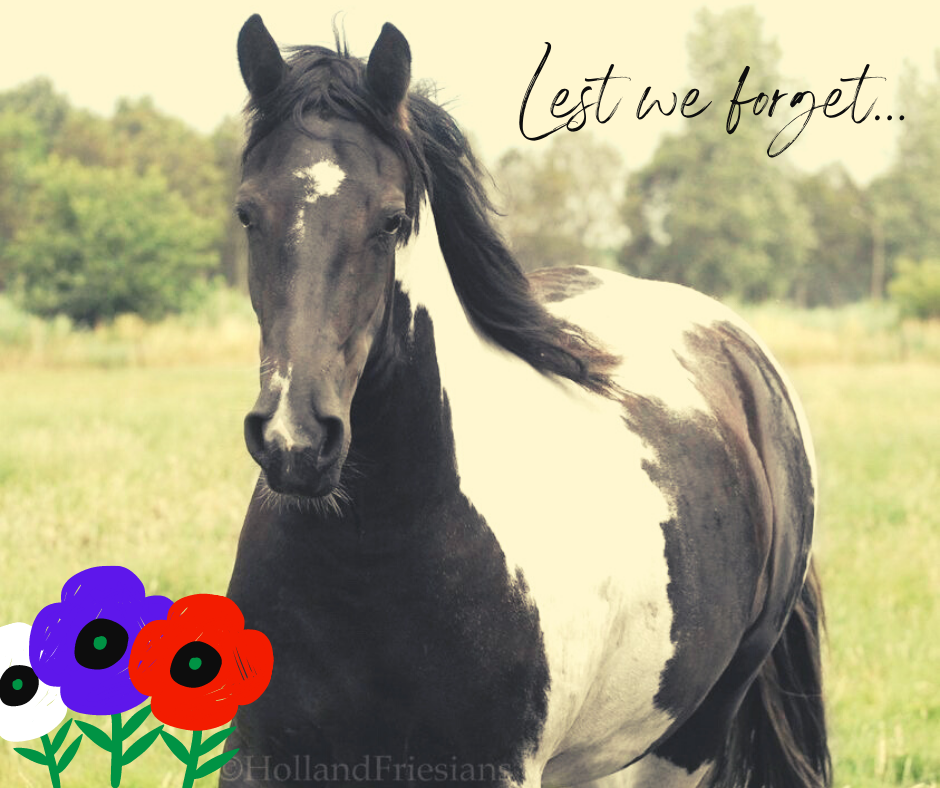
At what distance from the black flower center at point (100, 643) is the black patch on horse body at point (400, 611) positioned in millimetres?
527

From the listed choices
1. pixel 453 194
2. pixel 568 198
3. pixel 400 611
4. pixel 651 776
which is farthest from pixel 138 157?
pixel 400 611

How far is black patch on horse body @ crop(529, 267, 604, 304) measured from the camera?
357 cm

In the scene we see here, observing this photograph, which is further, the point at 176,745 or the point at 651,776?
the point at 651,776

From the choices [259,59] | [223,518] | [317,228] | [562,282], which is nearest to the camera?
[317,228]

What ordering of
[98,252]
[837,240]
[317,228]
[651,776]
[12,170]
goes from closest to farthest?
[317,228] → [651,776] → [98,252] → [12,170] → [837,240]

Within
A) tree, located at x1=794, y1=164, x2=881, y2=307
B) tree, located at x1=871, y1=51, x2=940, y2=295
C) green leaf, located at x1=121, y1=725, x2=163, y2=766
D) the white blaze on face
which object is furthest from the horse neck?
tree, located at x1=794, y1=164, x2=881, y2=307

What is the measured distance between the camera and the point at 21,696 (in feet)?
5.81

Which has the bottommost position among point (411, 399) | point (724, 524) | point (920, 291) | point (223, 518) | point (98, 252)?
point (223, 518)

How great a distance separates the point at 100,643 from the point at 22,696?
0.17 metres

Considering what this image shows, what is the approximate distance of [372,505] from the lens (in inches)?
86.4

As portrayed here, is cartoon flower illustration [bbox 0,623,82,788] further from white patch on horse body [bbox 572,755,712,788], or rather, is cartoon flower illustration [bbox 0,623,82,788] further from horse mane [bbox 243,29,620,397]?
white patch on horse body [bbox 572,755,712,788]

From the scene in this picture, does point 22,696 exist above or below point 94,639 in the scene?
below

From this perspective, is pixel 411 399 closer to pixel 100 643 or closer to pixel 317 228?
pixel 317 228

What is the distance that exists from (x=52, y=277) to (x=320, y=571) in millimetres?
29688
